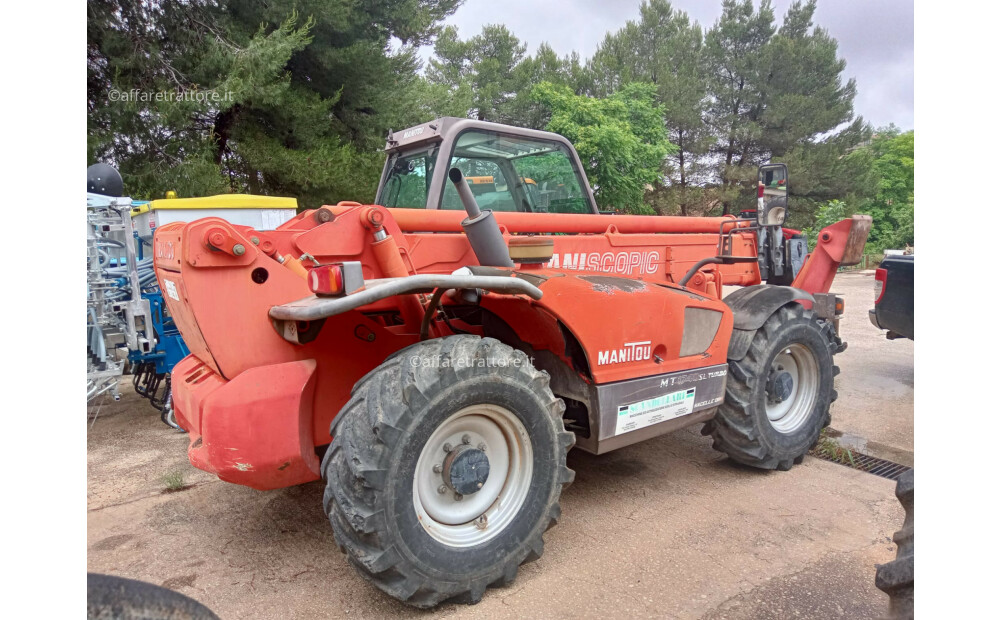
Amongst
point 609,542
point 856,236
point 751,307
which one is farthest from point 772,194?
point 609,542

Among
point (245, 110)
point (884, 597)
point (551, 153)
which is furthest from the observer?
point (245, 110)

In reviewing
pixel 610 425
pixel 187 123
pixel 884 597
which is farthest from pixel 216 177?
pixel 884 597

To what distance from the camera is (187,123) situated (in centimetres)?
952

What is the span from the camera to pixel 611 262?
13.9ft

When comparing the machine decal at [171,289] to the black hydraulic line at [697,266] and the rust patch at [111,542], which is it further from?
the black hydraulic line at [697,266]

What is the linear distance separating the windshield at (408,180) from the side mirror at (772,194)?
2317 mm

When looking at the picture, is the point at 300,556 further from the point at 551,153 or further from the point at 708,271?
the point at 708,271

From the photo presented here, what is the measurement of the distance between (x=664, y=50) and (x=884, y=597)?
27806mm

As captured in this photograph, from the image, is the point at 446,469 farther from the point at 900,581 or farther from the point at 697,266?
the point at 697,266

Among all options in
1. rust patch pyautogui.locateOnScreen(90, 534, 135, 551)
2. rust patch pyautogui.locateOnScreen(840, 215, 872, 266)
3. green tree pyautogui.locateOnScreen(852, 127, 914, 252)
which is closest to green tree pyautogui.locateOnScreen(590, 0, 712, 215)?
green tree pyautogui.locateOnScreen(852, 127, 914, 252)

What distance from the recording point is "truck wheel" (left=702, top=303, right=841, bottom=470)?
13.1ft

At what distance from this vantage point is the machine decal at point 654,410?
10.9 feet

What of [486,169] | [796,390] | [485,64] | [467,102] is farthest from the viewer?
[485,64]

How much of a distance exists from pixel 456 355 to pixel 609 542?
134cm
